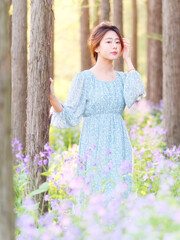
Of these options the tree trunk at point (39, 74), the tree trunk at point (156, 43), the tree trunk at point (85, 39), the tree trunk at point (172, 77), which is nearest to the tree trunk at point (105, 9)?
the tree trunk at point (172, 77)

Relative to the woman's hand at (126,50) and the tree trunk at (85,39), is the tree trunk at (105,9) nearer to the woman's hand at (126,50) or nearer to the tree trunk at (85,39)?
the tree trunk at (85,39)

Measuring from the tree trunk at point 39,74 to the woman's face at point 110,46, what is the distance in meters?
0.57

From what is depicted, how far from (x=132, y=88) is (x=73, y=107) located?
1.89 ft

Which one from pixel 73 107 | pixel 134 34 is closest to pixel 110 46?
pixel 73 107

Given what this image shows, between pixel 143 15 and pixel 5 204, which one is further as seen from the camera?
pixel 143 15

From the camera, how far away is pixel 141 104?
12938 mm

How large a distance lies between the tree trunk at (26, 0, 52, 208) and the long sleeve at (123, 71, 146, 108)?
29.8 inches

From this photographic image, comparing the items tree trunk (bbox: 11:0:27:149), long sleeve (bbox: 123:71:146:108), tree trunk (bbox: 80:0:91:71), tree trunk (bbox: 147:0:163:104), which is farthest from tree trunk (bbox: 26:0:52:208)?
tree trunk (bbox: 147:0:163:104)

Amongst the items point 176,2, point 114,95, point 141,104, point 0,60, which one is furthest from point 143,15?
point 0,60

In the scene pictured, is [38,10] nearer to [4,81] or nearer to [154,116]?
[4,81]

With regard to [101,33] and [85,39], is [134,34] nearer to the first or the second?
[85,39]

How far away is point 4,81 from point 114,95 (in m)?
2.11

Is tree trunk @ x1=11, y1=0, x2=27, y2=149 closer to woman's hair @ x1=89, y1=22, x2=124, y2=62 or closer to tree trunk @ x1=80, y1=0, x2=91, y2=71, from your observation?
woman's hair @ x1=89, y1=22, x2=124, y2=62

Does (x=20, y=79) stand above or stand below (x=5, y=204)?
above
